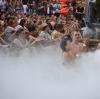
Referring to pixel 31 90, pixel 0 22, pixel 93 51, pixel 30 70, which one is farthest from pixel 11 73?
pixel 0 22

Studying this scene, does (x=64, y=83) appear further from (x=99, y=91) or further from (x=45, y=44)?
(x=45, y=44)

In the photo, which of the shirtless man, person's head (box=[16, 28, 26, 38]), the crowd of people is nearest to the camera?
the shirtless man

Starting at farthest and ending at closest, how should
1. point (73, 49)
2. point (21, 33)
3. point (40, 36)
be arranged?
1. point (40, 36)
2. point (21, 33)
3. point (73, 49)

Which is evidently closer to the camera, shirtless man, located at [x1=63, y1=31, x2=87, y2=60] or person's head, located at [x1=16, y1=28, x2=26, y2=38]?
shirtless man, located at [x1=63, y1=31, x2=87, y2=60]

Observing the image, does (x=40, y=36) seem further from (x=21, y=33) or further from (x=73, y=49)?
(x=73, y=49)

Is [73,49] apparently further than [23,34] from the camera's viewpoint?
No

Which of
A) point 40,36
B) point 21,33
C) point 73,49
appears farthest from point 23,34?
point 73,49

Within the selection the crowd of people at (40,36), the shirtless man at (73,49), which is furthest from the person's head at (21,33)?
the shirtless man at (73,49)

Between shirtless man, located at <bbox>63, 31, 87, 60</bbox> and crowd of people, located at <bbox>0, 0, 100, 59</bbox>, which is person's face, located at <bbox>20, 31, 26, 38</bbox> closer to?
crowd of people, located at <bbox>0, 0, 100, 59</bbox>

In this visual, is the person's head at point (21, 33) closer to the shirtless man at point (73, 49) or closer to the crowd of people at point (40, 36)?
the crowd of people at point (40, 36)

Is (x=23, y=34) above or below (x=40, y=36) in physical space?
above

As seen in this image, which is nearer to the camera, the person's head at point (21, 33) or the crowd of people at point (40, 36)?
the crowd of people at point (40, 36)

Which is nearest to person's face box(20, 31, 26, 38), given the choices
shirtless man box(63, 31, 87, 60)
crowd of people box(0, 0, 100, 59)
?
crowd of people box(0, 0, 100, 59)

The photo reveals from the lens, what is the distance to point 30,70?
8.97 meters
